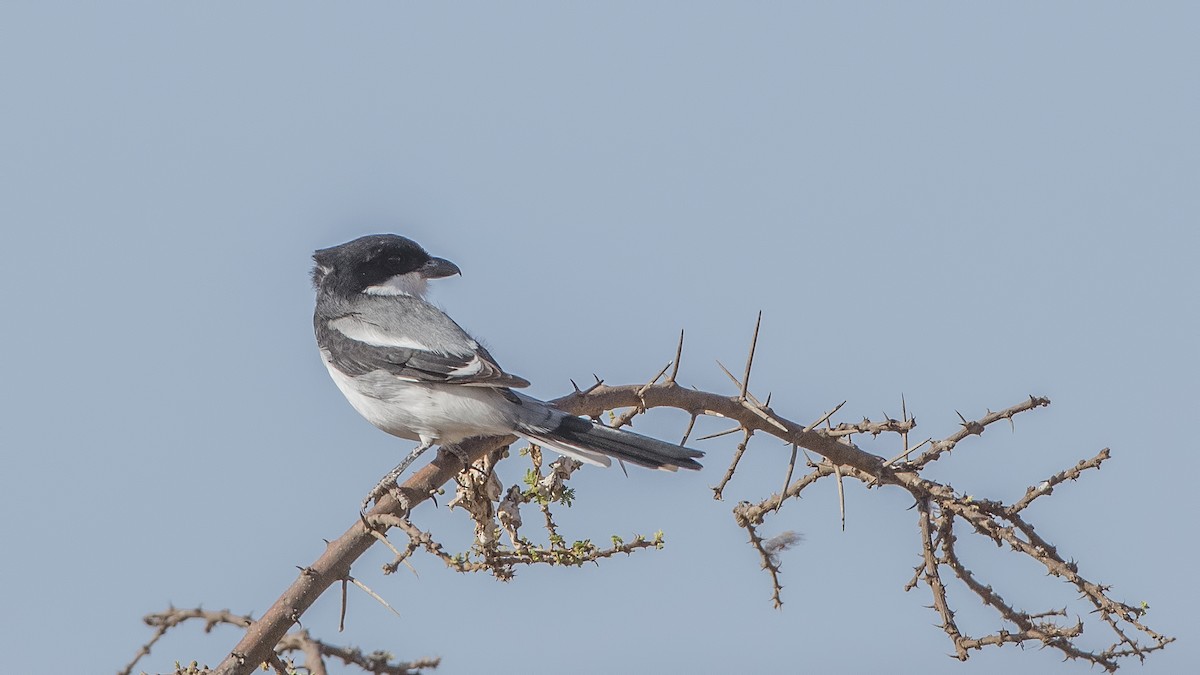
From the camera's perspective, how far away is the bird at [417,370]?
4.46 meters

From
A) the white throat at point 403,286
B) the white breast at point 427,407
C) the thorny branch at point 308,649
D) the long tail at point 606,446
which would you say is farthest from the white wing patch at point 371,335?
the thorny branch at point 308,649

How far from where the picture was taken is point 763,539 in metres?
4.13

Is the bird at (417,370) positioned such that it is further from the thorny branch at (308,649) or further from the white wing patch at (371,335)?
the thorny branch at (308,649)

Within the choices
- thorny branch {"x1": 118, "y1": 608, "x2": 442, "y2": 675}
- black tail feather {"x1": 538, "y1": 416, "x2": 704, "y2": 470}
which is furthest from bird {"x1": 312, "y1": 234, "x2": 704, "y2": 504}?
thorny branch {"x1": 118, "y1": 608, "x2": 442, "y2": 675}

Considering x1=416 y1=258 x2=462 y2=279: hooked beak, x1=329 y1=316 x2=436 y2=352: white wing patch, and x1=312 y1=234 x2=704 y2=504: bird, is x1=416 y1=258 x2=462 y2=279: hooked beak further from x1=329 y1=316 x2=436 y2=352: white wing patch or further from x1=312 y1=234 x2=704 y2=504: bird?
x1=329 y1=316 x2=436 y2=352: white wing patch

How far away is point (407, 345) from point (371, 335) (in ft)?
0.77

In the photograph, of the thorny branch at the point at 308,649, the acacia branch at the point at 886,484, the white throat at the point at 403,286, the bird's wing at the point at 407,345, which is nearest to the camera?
the thorny branch at the point at 308,649

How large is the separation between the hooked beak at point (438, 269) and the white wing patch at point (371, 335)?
0.51m

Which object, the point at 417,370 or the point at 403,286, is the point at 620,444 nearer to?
the point at 417,370

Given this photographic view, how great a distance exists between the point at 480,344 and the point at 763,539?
1.64m

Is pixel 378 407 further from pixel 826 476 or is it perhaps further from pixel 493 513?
pixel 826 476

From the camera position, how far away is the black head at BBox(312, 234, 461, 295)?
5.68 meters

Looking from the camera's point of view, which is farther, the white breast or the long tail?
the white breast

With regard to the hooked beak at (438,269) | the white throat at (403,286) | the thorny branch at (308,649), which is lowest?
the thorny branch at (308,649)
